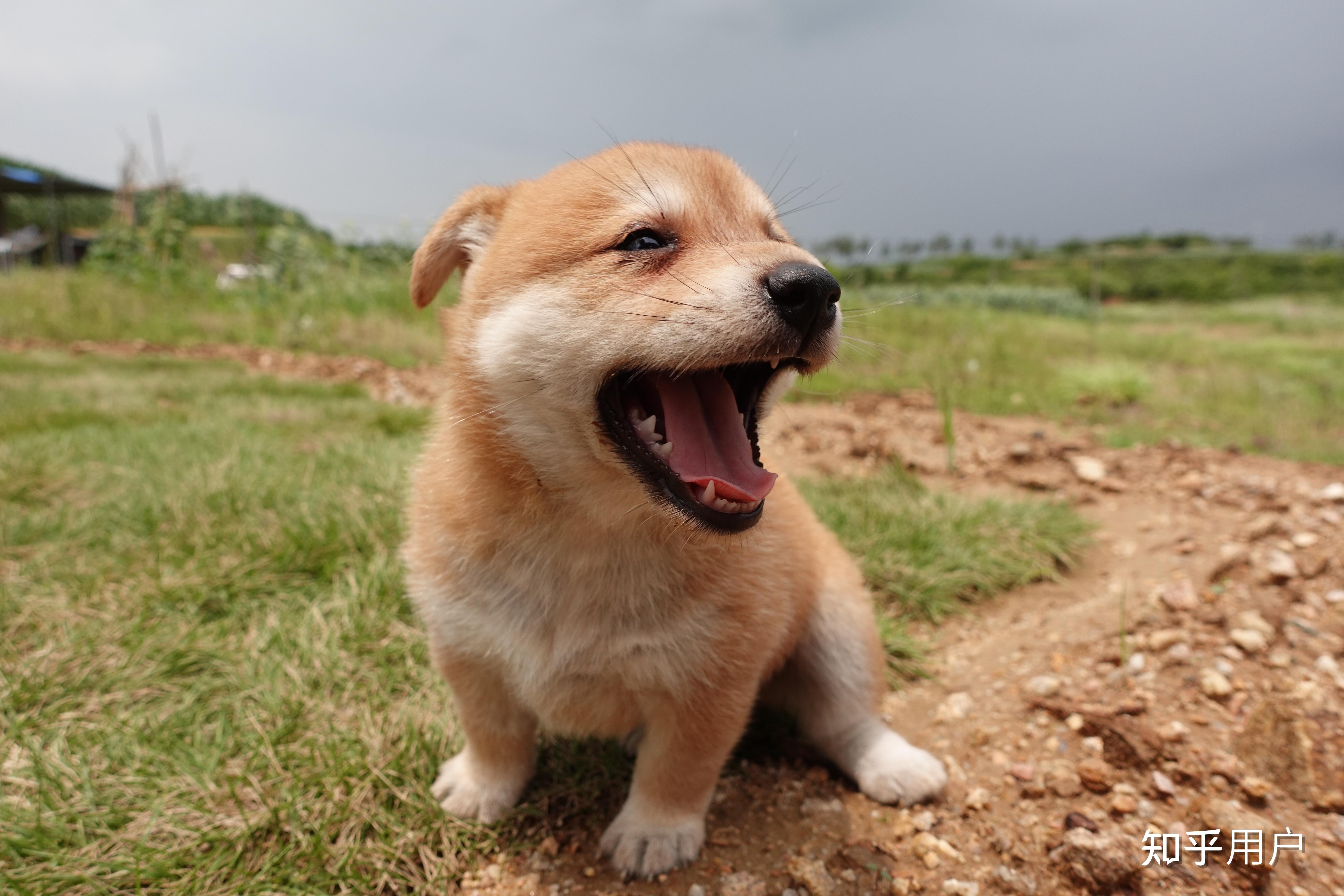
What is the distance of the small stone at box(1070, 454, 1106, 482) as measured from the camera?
489 centimetres

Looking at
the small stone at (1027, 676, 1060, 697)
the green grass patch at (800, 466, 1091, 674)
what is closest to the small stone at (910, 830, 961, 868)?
the small stone at (1027, 676, 1060, 697)

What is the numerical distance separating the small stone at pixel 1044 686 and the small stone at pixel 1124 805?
21.0 inches

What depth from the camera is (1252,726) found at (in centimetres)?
240

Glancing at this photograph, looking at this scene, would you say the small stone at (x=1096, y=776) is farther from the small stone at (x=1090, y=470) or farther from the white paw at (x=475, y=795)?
the small stone at (x=1090, y=470)

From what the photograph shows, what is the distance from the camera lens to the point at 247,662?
2768 millimetres

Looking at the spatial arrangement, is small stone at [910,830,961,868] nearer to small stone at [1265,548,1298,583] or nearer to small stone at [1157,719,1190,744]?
small stone at [1157,719,1190,744]

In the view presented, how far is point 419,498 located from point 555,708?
0.74 metres

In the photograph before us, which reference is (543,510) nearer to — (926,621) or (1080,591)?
(926,621)

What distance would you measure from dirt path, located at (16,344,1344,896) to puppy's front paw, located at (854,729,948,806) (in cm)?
5

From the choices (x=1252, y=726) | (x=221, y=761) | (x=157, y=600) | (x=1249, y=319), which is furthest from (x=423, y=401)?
(x=1249, y=319)

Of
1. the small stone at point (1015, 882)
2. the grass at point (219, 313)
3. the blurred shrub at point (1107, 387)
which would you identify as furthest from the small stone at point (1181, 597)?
the grass at point (219, 313)

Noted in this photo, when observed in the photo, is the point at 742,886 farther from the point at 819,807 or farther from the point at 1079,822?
the point at 1079,822

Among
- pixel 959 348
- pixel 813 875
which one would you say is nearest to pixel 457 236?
pixel 813 875

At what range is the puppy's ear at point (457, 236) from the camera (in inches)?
87.7
